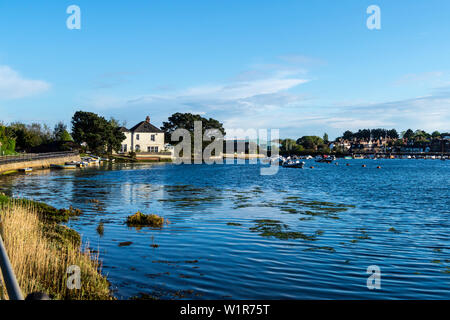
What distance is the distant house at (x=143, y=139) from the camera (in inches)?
5236

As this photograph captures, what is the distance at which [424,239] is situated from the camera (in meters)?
20.3

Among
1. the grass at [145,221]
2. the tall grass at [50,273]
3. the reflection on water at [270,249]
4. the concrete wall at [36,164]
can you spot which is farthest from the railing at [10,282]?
the concrete wall at [36,164]

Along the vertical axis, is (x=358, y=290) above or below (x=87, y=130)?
below

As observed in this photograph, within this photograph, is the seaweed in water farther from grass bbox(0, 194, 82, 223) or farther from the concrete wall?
the concrete wall

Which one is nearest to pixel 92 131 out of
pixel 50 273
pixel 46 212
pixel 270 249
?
pixel 46 212

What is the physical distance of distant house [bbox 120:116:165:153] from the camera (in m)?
133

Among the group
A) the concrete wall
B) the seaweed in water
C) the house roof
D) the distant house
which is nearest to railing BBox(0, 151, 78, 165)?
the concrete wall

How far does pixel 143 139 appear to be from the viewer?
441 ft

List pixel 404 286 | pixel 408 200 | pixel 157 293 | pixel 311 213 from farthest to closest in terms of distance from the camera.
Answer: pixel 408 200 → pixel 311 213 → pixel 404 286 → pixel 157 293

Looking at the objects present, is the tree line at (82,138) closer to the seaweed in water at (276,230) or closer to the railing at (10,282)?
the seaweed in water at (276,230)

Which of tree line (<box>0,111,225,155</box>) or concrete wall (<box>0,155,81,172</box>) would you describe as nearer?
concrete wall (<box>0,155,81,172</box>)

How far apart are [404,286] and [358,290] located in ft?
5.83
